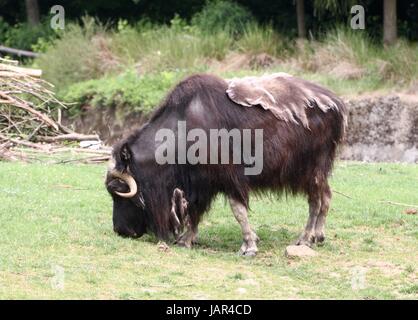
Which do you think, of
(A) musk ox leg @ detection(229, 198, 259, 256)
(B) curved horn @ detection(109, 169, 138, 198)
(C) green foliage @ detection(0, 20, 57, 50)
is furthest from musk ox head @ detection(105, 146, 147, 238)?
(C) green foliage @ detection(0, 20, 57, 50)

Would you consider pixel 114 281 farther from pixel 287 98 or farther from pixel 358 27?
pixel 358 27

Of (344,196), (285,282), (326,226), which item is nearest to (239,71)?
(344,196)

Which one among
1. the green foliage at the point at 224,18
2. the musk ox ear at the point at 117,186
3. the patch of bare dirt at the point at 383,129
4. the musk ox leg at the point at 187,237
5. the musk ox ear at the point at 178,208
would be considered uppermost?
the green foliage at the point at 224,18

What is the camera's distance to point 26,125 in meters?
16.8

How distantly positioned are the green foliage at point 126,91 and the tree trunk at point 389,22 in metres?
4.71

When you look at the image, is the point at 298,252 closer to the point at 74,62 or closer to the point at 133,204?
the point at 133,204

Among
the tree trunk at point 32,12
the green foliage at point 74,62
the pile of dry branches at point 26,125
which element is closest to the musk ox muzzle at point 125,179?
the pile of dry branches at point 26,125

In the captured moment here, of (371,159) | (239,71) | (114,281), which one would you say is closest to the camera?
(114,281)

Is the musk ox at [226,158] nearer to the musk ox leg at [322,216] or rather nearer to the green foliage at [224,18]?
the musk ox leg at [322,216]

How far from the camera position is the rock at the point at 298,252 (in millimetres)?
9609

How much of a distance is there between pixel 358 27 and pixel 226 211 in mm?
10653

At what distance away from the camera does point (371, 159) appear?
18.9 meters

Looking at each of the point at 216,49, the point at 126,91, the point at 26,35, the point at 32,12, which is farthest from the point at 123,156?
the point at 32,12

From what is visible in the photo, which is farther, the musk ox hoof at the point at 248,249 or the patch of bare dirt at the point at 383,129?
the patch of bare dirt at the point at 383,129
